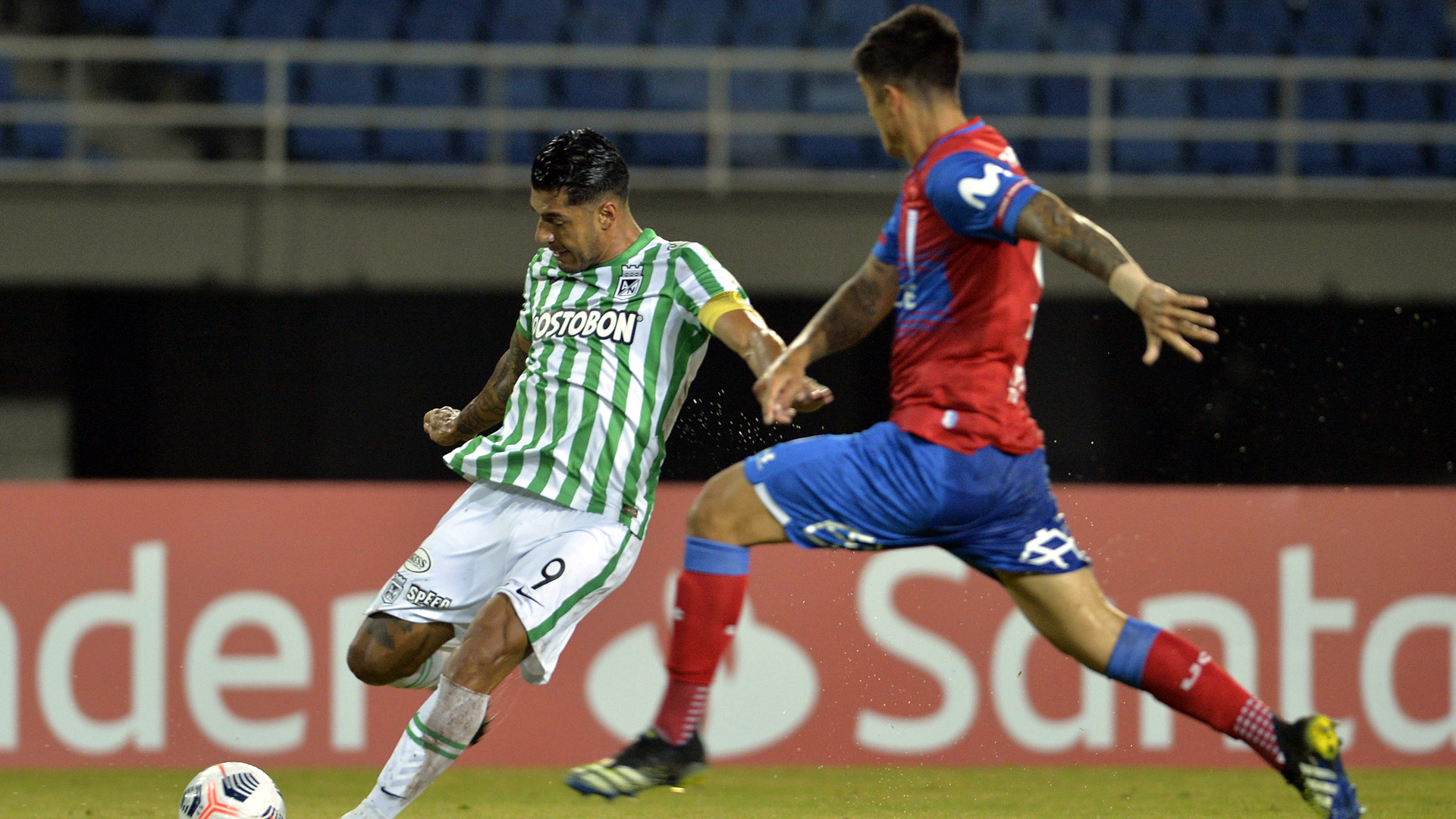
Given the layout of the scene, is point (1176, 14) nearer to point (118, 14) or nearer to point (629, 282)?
point (118, 14)

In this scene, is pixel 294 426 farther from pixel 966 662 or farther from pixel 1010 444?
pixel 1010 444

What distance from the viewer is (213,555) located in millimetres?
7492

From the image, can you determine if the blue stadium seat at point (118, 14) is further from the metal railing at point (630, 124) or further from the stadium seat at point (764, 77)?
the stadium seat at point (764, 77)

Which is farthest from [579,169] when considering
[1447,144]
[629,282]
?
[1447,144]

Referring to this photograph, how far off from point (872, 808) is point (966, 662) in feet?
5.01

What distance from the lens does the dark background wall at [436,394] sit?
30.7 feet

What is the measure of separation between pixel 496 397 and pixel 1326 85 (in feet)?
29.0

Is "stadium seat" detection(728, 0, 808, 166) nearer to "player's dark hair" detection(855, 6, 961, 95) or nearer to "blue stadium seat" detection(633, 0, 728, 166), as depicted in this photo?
"blue stadium seat" detection(633, 0, 728, 166)

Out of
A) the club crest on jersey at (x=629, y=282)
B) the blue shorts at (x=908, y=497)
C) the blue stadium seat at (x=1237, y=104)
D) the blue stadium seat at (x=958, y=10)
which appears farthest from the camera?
the blue stadium seat at (x=958, y=10)

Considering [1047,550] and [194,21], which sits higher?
[194,21]

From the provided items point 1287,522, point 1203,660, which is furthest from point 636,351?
point 1287,522

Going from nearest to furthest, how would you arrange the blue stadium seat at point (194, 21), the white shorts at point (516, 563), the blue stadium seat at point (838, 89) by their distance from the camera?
the white shorts at point (516, 563)
the blue stadium seat at point (838, 89)
the blue stadium seat at point (194, 21)

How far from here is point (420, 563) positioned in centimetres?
469

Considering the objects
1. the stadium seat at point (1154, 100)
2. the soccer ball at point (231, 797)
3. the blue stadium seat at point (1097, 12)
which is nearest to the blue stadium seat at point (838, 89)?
the blue stadium seat at point (1097, 12)
